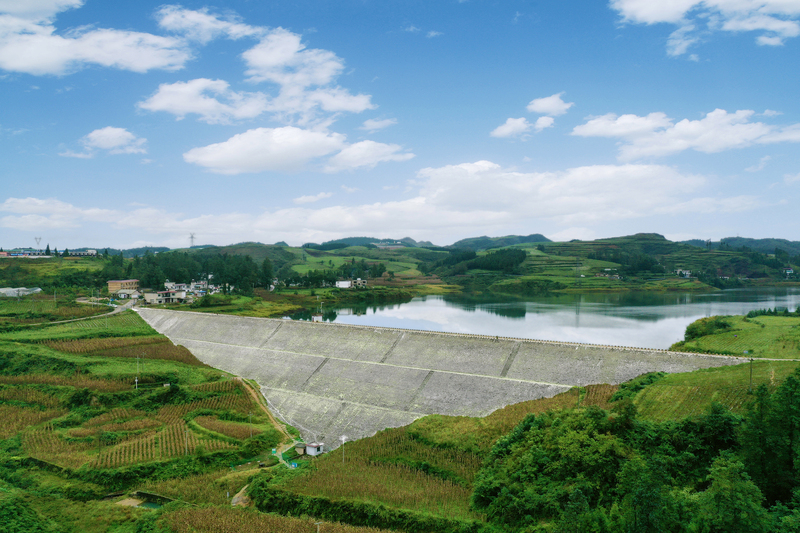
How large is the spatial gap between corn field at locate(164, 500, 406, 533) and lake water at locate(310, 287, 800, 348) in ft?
107

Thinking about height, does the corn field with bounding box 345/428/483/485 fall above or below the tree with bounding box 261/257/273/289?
below

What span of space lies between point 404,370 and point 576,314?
132ft

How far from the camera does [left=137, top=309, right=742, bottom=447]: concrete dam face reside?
28.1 meters

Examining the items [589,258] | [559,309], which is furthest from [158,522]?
[589,258]

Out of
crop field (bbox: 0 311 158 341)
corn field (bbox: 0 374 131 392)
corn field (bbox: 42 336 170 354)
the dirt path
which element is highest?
crop field (bbox: 0 311 158 341)

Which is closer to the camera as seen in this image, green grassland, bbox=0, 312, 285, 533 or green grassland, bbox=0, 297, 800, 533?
green grassland, bbox=0, 297, 800, 533

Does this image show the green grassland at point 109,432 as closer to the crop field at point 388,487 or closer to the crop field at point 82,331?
the crop field at point 82,331

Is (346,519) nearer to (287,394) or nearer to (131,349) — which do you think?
(287,394)

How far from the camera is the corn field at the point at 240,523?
52.9 feet

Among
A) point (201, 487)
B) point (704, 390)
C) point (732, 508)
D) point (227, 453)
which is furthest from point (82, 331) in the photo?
point (732, 508)

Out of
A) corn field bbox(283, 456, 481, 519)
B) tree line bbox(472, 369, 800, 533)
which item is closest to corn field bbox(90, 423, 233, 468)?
corn field bbox(283, 456, 481, 519)

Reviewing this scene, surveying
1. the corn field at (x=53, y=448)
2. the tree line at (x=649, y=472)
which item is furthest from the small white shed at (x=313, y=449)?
the corn field at (x=53, y=448)

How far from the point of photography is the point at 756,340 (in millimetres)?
33625

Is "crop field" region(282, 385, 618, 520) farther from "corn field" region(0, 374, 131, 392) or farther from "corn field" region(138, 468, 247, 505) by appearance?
"corn field" region(0, 374, 131, 392)
